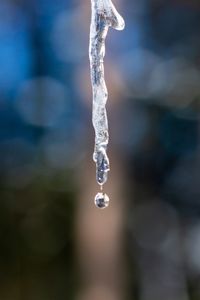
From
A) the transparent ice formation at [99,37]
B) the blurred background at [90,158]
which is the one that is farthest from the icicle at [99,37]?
the blurred background at [90,158]

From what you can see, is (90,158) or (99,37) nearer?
(99,37)

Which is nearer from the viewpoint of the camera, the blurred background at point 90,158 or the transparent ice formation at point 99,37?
the transparent ice formation at point 99,37

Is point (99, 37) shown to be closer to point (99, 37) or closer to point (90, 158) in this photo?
point (99, 37)

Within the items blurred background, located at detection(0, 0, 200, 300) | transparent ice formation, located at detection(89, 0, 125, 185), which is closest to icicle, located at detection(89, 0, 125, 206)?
transparent ice formation, located at detection(89, 0, 125, 185)

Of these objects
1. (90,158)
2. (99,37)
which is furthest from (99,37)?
(90,158)

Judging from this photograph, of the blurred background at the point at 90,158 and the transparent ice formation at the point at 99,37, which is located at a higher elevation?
the transparent ice formation at the point at 99,37

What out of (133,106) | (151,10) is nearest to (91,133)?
(133,106)

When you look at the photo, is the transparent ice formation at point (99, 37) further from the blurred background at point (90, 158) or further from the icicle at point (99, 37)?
the blurred background at point (90, 158)

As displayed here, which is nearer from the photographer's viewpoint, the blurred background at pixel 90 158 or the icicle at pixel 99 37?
the icicle at pixel 99 37
